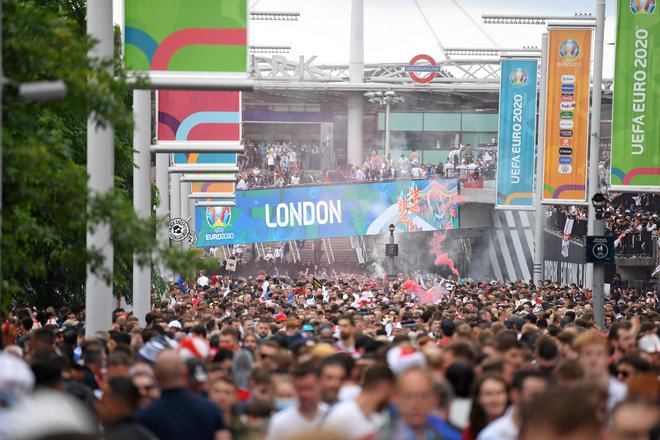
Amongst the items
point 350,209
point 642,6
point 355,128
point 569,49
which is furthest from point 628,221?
point 355,128

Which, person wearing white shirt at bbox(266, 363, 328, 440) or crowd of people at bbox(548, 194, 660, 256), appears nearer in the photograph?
person wearing white shirt at bbox(266, 363, 328, 440)

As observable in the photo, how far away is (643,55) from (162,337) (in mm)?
16281

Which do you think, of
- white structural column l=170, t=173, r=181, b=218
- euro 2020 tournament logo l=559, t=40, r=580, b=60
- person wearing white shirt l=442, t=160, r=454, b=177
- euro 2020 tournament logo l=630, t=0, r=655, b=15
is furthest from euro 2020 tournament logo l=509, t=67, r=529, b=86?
person wearing white shirt l=442, t=160, r=454, b=177

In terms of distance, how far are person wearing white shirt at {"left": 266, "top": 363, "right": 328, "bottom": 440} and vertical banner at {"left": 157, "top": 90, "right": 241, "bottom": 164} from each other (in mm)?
12107

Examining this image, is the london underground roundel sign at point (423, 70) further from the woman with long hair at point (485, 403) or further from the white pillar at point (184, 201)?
the woman with long hair at point (485, 403)

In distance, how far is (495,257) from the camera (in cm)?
5656

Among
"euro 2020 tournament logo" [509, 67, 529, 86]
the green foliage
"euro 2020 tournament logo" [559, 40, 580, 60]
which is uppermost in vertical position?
"euro 2020 tournament logo" [559, 40, 580, 60]

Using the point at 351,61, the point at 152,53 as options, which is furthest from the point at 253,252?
the point at 152,53

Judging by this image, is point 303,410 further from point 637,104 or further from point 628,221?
point 628,221

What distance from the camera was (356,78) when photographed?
63.7 meters

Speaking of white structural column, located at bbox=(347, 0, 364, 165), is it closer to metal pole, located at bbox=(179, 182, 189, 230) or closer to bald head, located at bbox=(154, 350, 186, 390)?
metal pole, located at bbox=(179, 182, 189, 230)

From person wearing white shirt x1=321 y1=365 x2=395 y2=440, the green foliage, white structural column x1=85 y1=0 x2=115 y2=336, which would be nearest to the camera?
person wearing white shirt x1=321 y1=365 x2=395 y2=440

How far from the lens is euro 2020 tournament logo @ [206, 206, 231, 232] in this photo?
47094 mm

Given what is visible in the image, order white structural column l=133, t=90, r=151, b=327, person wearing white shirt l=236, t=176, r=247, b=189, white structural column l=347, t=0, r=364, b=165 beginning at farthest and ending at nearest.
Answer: white structural column l=347, t=0, r=364, b=165 → person wearing white shirt l=236, t=176, r=247, b=189 → white structural column l=133, t=90, r=151, b=327
